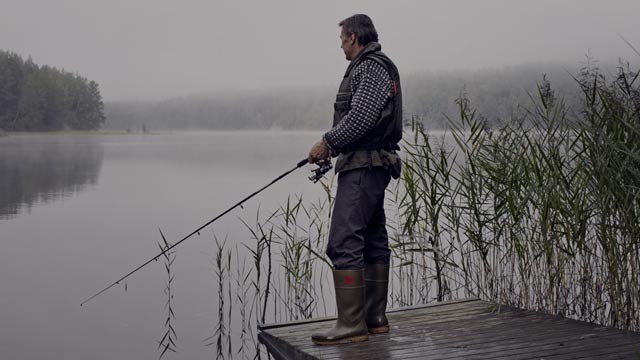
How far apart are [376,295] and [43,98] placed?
71.2 metres

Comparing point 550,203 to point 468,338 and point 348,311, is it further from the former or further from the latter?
point 348,311

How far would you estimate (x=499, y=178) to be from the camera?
4996 millimetres

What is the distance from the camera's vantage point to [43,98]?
70125mm

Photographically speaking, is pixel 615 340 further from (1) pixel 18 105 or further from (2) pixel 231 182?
(1) pixel 18 105

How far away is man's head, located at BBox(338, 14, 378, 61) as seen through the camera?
3.67 meters

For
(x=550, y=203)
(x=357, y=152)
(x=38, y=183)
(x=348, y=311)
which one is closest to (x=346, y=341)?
(x=348, y=311)

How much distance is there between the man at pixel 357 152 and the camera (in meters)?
3.58

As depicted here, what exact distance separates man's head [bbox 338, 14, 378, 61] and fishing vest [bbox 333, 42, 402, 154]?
0.13ft

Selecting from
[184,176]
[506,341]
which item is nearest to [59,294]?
[506,341]

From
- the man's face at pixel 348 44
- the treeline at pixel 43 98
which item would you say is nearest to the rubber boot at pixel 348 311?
the man's face at pixel 348 44

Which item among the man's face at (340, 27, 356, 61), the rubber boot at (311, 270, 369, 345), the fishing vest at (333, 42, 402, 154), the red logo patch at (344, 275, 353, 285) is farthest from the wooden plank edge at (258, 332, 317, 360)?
the man's face at (340, 27, 356, 61)

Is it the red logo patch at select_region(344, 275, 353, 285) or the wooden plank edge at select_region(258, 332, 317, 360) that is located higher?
the red logo patch at select_region(344, 275, 353, 285)

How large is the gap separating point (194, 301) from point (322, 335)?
3596mm

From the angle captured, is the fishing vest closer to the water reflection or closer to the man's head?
the man's head
